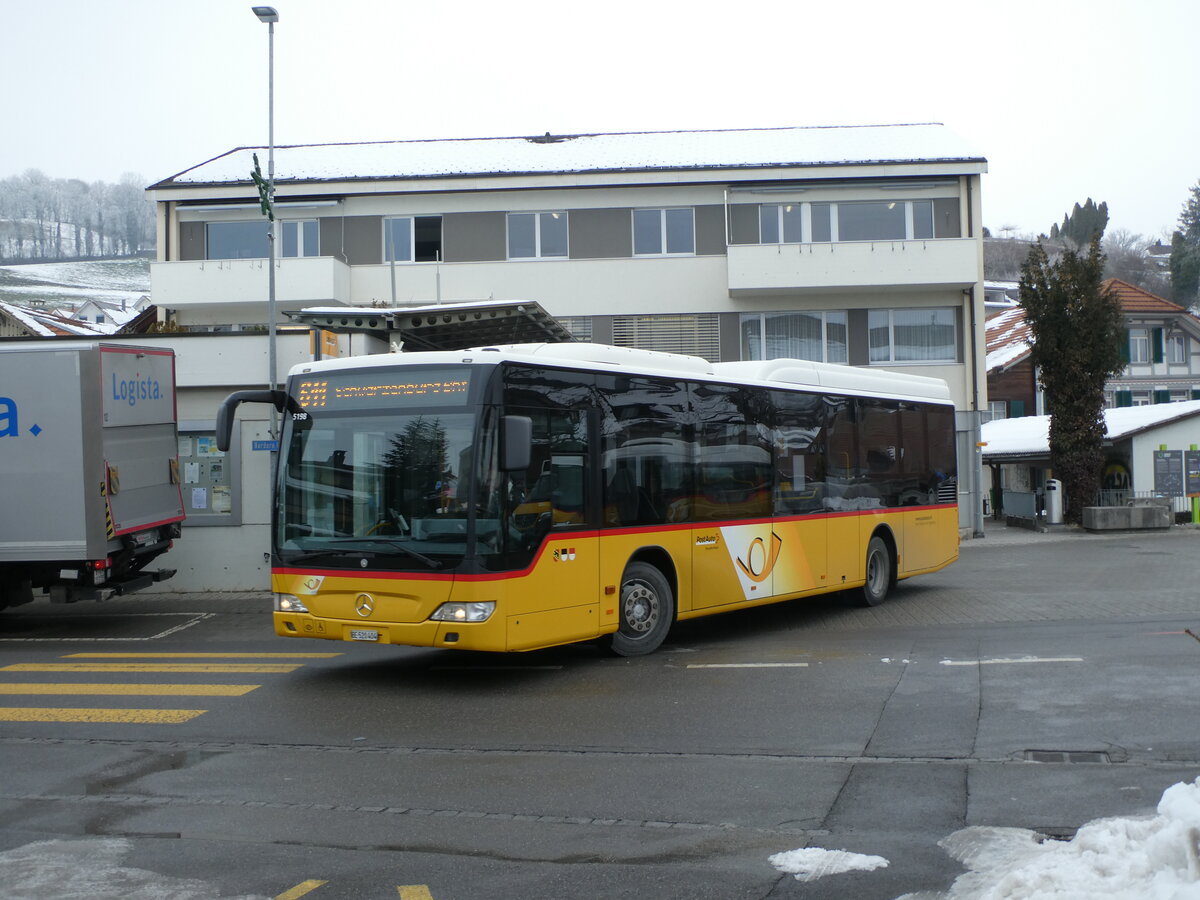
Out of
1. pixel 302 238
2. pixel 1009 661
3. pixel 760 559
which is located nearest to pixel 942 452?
pixel 760 559

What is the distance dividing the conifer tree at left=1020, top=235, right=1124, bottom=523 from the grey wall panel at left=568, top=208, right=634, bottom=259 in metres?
10.6

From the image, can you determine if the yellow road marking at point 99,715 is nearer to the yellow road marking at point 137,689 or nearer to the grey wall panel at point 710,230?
the yellow road marking at point 137,689

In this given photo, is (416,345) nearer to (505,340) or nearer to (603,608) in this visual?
(505,340)

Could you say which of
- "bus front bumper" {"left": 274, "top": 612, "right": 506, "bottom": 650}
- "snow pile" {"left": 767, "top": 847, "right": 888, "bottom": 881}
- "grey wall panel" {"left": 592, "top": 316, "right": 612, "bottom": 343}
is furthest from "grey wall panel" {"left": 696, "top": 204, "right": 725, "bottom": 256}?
"snow pile" {"left": 767, "top": 847, "right": 888, "bottom": 881}

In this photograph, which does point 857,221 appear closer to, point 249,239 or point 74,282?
point 249,239

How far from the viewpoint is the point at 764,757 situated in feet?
25.7

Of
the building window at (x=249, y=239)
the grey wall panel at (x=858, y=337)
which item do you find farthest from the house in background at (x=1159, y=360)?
the building window at (x=249, y=239)

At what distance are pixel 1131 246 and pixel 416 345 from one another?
10804 cm

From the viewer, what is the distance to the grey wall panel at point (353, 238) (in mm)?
33250

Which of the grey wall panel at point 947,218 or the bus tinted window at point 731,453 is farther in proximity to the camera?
the grey wall panel at point 947,218

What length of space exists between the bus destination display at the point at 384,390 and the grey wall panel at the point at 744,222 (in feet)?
74.6

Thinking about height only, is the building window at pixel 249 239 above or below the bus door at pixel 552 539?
above

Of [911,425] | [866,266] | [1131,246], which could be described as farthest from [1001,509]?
[1131,246]

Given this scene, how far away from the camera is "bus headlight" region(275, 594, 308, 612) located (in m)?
10.8
